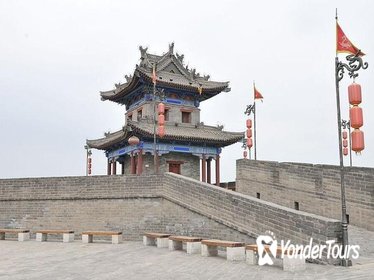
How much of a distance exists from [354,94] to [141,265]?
5.71m

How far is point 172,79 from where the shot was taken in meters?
22.2

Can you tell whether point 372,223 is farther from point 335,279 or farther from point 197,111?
point 197,111

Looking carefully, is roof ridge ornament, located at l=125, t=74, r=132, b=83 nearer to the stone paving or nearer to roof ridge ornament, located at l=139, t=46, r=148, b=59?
roof ridge ornament, located at l=139, t=46, r=148, b=59

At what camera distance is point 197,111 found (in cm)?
2280

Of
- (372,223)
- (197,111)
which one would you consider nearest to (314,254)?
(372,223)

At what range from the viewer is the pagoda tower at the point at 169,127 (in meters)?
20.2

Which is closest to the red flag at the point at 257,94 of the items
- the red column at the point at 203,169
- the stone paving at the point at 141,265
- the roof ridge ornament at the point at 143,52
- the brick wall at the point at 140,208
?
the red column at the point at 203,169

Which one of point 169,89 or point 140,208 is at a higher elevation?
point 169,89

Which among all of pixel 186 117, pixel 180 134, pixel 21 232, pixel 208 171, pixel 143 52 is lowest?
pixel 21 232

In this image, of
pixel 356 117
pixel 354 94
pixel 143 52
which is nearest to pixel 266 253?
pixel 356 117

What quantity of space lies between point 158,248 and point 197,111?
12.8 metres

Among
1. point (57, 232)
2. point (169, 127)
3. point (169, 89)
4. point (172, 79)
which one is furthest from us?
point (172, 79)

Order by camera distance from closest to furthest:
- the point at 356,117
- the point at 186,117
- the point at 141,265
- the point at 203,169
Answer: the point at 356,117
the point at 141,265
the point at 203,169
the point at 186,117

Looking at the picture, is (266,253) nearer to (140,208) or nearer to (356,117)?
(356,117)
